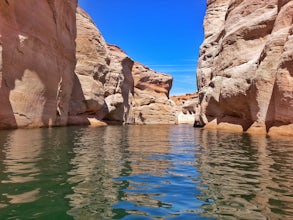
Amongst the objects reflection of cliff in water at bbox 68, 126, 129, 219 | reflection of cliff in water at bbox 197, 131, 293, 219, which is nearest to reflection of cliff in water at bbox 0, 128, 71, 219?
reflection of cliff in water at bbox 68, 126, 129, 219

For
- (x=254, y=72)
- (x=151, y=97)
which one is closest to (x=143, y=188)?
(x=254, y=72)

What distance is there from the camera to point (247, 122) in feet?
95.6

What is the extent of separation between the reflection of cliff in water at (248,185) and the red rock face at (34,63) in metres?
20.9

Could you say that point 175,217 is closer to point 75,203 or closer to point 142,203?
point 142,203

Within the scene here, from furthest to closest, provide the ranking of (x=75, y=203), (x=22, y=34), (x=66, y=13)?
1. (x=66, y=13)
2. (x=22, y=34)
3. (x=75, y=203)

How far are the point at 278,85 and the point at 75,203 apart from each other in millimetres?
19448

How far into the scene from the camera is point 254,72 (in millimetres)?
26891

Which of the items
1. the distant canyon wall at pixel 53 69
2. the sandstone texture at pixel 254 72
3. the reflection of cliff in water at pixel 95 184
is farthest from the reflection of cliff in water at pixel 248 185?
the distant canyon wall at pixel 53 69

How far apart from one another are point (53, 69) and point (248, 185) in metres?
30.3

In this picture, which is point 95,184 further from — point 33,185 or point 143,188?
point 33,185

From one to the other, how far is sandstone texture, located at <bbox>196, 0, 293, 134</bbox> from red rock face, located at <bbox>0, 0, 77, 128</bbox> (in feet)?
58.4

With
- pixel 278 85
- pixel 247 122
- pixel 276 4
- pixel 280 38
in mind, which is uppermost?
pixel 276 4

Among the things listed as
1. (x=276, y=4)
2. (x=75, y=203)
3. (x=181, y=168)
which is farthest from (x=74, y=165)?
(x=276, y=4)

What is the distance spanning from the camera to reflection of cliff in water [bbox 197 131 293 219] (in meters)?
5.20
